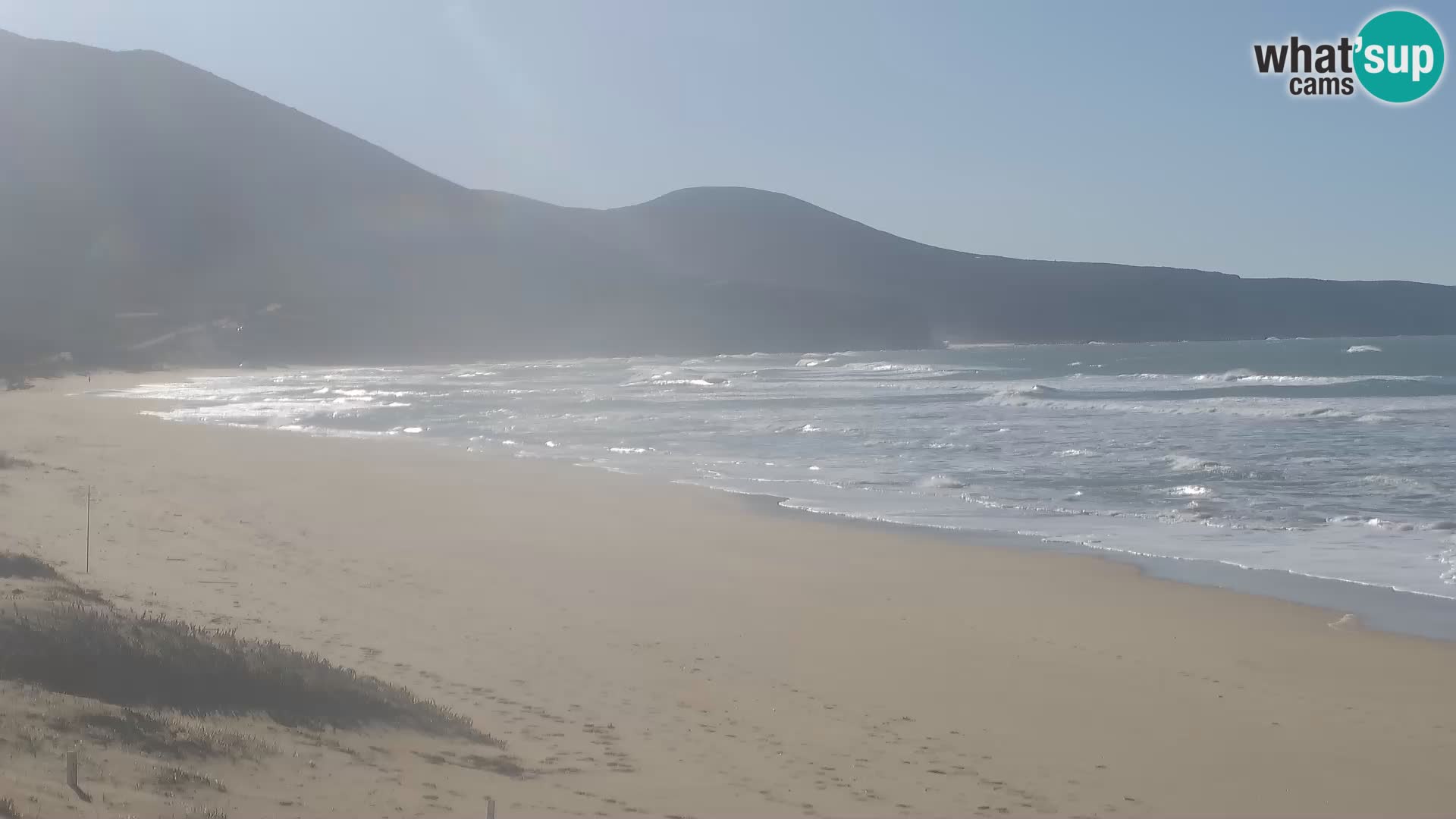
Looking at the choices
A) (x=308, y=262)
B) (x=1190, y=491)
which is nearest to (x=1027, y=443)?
(x=1190, y=491)

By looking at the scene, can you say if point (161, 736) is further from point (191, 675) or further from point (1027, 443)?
point (1027, 443)

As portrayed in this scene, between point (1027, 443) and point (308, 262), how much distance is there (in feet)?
272

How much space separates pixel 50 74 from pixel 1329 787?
394 ft

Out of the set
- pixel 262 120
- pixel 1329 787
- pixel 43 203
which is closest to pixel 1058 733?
pixel 1329 787

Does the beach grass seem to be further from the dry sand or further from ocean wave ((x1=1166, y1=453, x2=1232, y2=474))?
ocean wave ((x1=1166, y1=453, x2=1232, y2=474))

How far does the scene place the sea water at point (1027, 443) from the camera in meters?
11.2

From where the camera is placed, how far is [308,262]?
90938mm

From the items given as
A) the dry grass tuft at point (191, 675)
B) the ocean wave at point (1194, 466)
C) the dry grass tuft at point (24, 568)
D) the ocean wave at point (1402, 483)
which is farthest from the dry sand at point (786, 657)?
the ocean wave at point (1194, 466)

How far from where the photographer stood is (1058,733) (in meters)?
5.43

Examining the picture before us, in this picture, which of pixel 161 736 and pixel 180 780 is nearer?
pixel 180 780

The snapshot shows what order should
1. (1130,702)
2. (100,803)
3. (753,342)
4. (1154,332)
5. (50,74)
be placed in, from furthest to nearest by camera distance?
(1154,332), (50,74), (753,342), (1130,702), (100,803)

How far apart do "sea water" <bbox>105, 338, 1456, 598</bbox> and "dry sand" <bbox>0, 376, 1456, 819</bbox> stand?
6.95 feet

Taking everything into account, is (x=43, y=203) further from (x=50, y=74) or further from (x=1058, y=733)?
(x=1058, y=733)

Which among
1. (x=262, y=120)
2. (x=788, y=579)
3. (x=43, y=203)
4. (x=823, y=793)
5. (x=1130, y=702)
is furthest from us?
→ (x=262, y=120)
